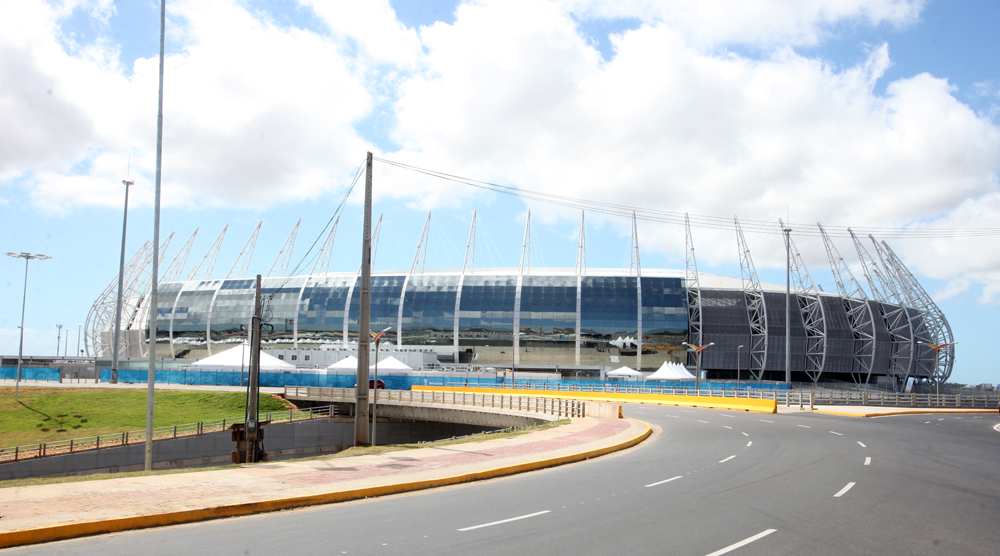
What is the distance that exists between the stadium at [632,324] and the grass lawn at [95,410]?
4425cm

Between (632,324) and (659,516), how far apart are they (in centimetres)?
9277

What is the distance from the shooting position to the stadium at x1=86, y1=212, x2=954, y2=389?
99188 mm

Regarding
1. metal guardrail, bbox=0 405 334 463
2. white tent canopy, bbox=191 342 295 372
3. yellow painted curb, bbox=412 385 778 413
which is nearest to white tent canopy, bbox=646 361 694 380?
yellow painted curb, bbox=412 385 778 413

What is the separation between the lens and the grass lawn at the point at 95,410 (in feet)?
131

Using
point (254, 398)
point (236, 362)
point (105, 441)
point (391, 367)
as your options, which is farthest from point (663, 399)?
point (236, 362)

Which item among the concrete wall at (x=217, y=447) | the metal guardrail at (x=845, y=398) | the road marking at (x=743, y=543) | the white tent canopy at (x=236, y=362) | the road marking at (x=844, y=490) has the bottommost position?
the concrete wall at (x=217, y=447)

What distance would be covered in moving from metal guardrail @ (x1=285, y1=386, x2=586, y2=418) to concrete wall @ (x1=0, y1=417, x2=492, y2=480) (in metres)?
3.13

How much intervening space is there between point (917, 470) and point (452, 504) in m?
12.5

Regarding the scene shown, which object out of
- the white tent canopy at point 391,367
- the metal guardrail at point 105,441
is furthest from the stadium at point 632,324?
the metal guardrail at point 105,441

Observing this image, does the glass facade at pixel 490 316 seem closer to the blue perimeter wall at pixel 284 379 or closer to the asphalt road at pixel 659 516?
the blue perimeter wall at pixel 284 379

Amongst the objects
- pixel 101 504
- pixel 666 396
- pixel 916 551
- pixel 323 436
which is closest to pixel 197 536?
pixel 101 504

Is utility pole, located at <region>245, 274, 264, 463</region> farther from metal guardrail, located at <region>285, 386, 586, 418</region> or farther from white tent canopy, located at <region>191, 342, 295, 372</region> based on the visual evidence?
white tent canopy, located at <region>191, 342, 295, 372</region>

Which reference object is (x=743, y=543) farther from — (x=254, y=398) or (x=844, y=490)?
(x=254, y=398)

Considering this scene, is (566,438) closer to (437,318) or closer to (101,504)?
(101,504)
